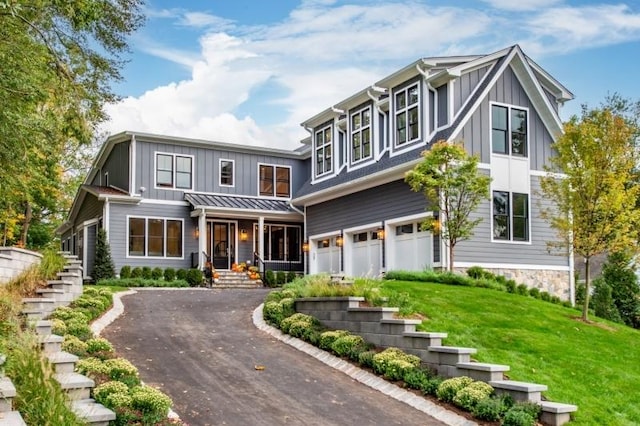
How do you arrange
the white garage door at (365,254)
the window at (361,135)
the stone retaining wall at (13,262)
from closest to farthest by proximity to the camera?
1. the stone retaining wall at (13,262)
2. the white garage door at (365,254)
3. the window at (361,135)

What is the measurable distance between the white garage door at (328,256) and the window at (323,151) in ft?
8.62

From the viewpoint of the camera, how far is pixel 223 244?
91.5ft

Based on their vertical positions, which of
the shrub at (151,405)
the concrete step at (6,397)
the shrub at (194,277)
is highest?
the shrub at (194,277)

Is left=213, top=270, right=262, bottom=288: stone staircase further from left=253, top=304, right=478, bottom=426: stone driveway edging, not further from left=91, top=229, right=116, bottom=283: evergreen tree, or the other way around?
left=253, top=304, right=478, bottom=426: stone driveway edging

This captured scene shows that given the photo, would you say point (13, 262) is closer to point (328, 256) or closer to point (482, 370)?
point (482, 370)

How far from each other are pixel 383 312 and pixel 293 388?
7.94ft

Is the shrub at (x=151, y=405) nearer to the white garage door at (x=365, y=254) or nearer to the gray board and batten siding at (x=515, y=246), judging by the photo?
the gray board and batten siding at (x=515, y=246)

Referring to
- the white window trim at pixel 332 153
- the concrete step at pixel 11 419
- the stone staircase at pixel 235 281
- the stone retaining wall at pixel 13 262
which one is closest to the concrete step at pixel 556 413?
the concrete step at pixel 11 419

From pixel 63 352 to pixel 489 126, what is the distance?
1411cm

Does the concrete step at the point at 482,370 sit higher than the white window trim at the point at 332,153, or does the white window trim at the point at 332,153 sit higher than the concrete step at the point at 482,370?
the white window trim at the point at 332,153

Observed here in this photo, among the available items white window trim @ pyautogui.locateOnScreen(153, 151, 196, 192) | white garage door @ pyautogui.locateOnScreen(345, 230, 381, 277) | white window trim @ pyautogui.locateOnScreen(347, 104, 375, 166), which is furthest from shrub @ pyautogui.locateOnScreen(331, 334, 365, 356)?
white window trim @ pyautogui.locateOnScreen(153, 151, 196, 192)

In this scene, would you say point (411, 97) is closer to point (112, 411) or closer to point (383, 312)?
point (383, 312)

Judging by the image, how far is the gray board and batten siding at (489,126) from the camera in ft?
62.5

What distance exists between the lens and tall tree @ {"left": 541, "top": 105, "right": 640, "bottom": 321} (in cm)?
1423
